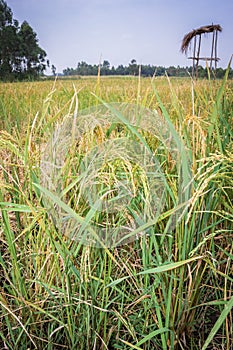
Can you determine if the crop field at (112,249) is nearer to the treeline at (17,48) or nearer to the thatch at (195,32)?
the thatch at (195,32)

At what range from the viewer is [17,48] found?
20.9m

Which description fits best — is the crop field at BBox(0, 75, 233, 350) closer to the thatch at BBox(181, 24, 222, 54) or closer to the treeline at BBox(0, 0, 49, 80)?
the thatch at BBox(181, 24, 222, 54)

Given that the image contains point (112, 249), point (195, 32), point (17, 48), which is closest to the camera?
point (112, 249)

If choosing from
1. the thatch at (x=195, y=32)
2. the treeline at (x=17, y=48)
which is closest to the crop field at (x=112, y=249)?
the thatch at (x=195, y=32)

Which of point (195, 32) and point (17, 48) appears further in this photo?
point (17, 48)

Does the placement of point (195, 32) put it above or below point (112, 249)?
above

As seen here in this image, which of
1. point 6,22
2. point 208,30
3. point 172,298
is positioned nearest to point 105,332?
point 172,298

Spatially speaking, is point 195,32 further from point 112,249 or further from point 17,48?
point 17,48

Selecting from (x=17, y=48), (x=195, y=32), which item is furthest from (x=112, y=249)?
(x=17, y=48)

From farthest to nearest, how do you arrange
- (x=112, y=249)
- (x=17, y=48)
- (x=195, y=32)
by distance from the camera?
1. (x=17, y=48)
2. (x=195, y=32)
3. (x=112, y=249)

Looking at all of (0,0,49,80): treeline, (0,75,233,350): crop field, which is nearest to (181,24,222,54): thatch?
(0,75,233,350): crop field

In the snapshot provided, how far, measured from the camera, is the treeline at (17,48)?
1956cm

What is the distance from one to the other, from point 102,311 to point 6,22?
2236 cm

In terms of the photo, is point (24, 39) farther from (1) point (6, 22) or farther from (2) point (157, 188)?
(2) point (157, 188)
